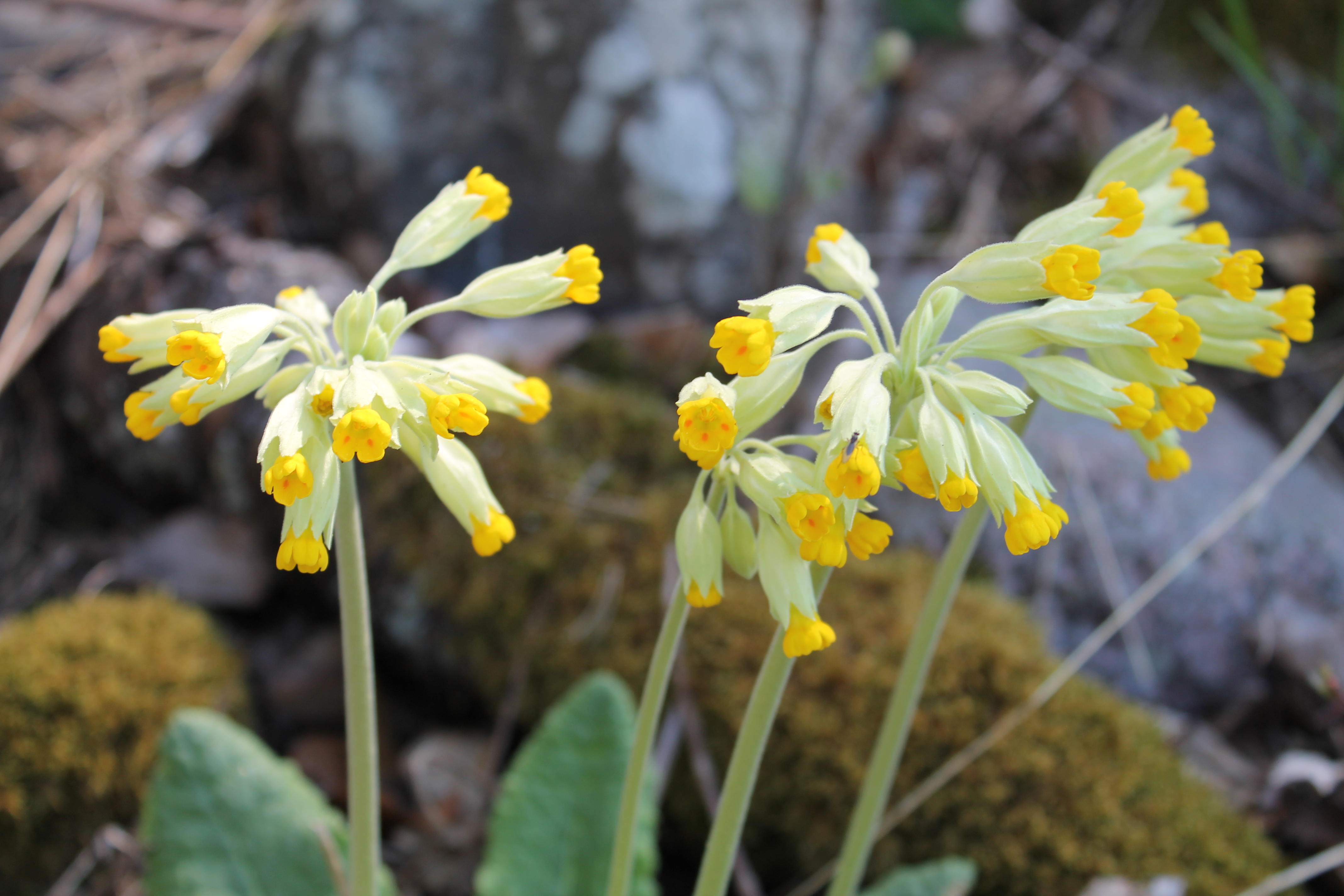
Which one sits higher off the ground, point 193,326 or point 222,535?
point 193,326

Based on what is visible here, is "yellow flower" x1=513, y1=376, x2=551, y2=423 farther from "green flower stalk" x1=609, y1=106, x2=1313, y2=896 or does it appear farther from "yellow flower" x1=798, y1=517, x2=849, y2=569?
"yellow flower" x1=798, y1=517, x2=849, y2=569

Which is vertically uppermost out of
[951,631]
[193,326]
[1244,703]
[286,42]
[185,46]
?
[185,46]

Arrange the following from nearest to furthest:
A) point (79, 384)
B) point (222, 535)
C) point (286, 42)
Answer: point (222, 535)
point (79, 384)
point (286, 42)

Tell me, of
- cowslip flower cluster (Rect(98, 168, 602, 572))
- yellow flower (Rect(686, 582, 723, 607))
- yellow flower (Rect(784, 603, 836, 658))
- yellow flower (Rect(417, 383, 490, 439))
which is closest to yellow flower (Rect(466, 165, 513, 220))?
cowslip flower cluster (Rect(98, 168, 602, 572))

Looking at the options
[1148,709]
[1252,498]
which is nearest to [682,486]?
[1148,709]

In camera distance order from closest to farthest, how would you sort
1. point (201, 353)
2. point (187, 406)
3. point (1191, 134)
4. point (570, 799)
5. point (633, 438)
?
point (201, 353) → point (187, 406) → point (1191, 134) → point (570, 799) → point (633, 438)

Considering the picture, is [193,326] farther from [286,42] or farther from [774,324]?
[286,42]

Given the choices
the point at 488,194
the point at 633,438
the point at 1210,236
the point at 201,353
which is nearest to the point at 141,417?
the point at 201,353

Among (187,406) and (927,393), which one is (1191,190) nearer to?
(927,393)

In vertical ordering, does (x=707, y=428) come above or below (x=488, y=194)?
below
